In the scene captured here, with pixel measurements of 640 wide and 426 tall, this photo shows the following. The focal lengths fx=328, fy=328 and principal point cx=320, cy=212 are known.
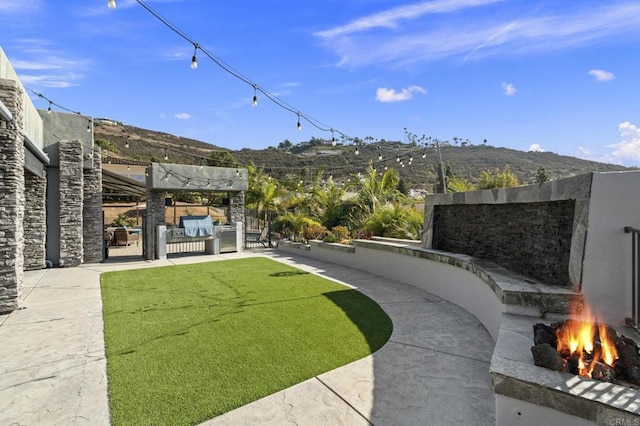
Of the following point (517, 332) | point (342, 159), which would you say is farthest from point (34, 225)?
point (342, 159)

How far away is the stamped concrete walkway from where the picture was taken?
279 cm

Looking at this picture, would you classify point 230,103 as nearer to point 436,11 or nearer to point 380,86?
point 436,11

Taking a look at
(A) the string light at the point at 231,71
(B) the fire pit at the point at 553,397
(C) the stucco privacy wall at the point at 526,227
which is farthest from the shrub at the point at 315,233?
(B) the fire pit at the point at 553,397

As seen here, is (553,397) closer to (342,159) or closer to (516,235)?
(516,235)

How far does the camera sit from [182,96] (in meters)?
11.6

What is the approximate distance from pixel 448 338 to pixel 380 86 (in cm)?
1620

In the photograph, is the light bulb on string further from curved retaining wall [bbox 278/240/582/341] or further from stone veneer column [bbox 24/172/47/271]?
stone veneer column [bbox 24/172/47/271]

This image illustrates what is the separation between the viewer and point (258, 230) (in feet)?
57.0

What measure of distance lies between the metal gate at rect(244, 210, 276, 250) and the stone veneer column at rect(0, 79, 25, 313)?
9278 mm

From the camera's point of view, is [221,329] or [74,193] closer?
[221,329]

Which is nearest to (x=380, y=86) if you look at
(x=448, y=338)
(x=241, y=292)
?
(x=241, y=292)

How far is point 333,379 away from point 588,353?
2191 mm

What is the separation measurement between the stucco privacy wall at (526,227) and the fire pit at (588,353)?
38.7 inches
